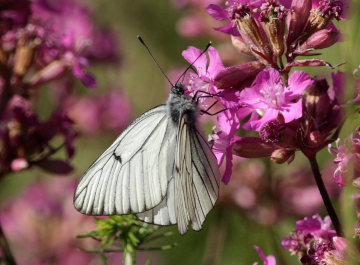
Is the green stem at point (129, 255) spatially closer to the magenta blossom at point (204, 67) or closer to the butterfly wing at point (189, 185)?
the butterfly wing at point (189, 185)

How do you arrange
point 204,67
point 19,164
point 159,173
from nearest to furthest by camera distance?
1. point 204,67
2. point 159,173
3. point 19,164

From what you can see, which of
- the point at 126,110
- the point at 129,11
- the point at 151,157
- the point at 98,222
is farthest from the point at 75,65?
the point at 129,11

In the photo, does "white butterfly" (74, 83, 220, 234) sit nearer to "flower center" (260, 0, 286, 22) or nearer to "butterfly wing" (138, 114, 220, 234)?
"butterfly wing" (138, 114, 220, 234)

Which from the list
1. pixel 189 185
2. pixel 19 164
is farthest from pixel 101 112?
pixel 189 185

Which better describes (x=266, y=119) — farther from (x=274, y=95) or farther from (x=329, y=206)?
(x=329, y=206)

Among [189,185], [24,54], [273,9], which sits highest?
[24,54]

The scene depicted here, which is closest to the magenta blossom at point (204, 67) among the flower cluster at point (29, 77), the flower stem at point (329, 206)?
the flower stem at point (329, 206)

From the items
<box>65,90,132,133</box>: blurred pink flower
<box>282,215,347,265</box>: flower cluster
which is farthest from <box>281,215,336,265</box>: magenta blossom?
<box>65,90,132,133</box>: blurred pink flower
